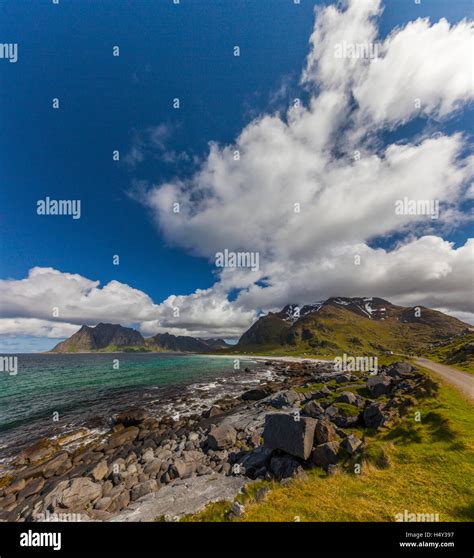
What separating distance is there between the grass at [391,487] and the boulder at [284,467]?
0.95 m

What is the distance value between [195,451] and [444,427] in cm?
1981

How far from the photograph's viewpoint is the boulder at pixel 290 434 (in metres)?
14.3

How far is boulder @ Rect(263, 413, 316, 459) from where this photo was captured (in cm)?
1430

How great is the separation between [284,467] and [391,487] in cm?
600

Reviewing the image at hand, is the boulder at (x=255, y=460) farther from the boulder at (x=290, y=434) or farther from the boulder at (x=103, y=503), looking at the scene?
the boulder at (x=103, y=503)

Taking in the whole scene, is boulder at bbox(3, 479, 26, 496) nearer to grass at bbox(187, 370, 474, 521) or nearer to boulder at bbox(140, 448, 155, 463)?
boulder at bbox(140, 448, 155, 463)

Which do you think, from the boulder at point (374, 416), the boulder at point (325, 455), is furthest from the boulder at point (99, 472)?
the boulder at point (374, 416)

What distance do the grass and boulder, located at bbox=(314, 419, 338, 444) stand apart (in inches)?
96.2

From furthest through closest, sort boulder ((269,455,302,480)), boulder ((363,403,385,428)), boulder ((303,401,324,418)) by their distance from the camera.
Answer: boulder ((303,401,324,418))
boulder ((363,403,385,428))
boulder ((269,455,302,480))

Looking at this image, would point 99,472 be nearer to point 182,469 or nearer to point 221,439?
point 182,469

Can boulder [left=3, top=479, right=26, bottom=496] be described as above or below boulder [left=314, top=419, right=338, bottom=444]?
below

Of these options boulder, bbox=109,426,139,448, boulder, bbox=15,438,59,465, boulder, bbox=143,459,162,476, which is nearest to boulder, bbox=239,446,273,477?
boulder, bbox=143,459,162,476

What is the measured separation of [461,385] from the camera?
29.2 meters
